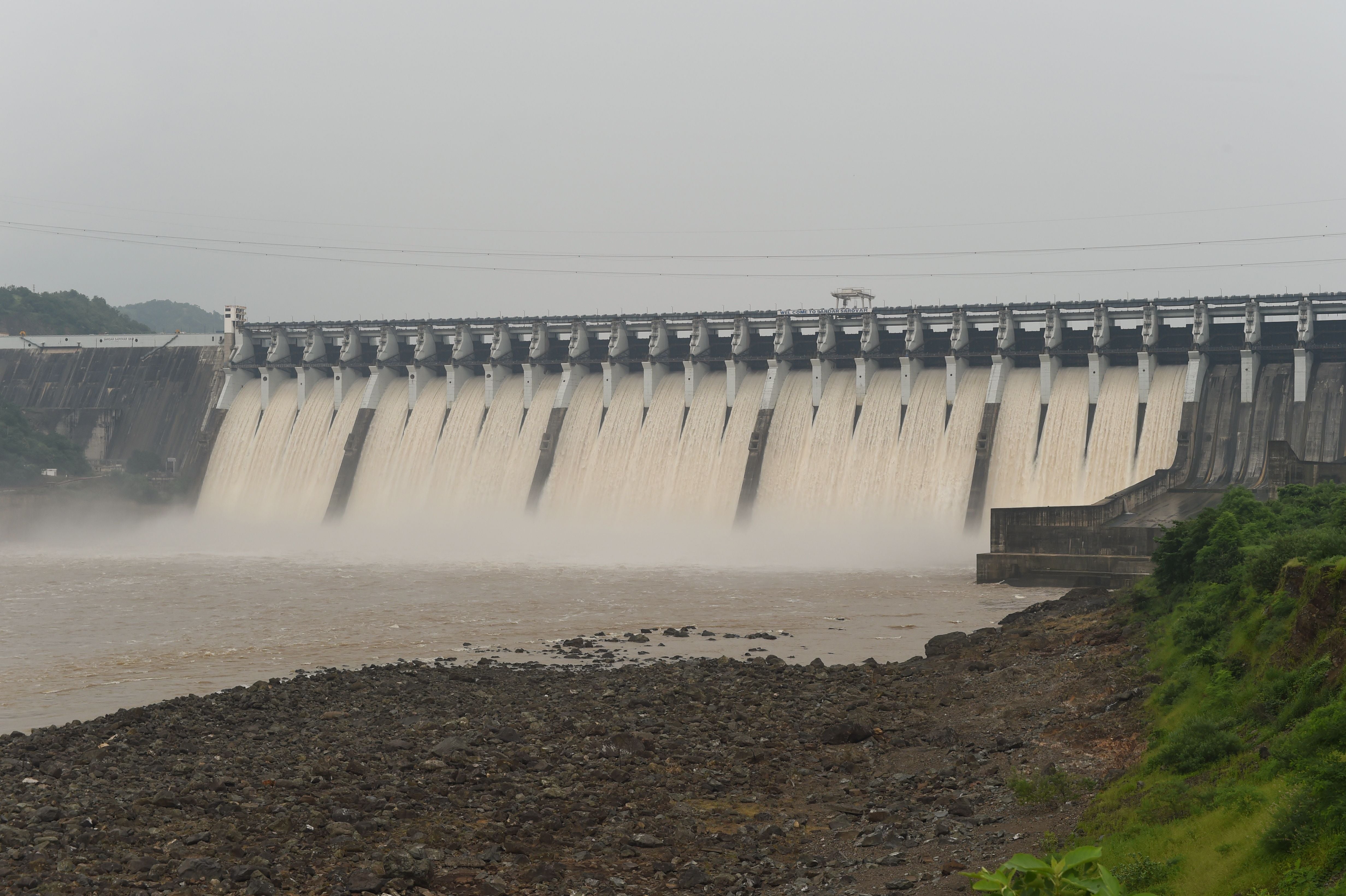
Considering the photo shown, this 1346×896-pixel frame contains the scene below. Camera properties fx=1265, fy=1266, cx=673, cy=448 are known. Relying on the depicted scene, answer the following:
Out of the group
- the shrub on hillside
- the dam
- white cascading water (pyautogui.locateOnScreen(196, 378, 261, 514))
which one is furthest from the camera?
white cascading water (pyautogui.locateOnScreen(196, 378, 261, 514))

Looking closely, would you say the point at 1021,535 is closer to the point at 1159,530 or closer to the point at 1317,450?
the point at 1159,530

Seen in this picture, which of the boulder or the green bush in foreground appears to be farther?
the boulder

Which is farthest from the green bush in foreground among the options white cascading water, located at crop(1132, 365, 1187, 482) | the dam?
white cascading water, located at crop(1132, 365, 1187, 482)

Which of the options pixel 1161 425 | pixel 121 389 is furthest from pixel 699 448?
pixel 121 389

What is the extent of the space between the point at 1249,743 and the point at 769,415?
35.9 meters

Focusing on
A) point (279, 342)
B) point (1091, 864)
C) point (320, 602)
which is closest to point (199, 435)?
point (279, 342)

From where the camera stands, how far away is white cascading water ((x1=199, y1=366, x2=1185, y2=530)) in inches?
1590

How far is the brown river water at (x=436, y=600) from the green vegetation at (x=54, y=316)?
2726 cm

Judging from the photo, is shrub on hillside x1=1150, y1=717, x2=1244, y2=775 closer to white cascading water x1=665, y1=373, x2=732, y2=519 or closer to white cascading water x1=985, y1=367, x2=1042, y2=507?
white cascading water x1=985, y1=367, x2=1042, y2=507

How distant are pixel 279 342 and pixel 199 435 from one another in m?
5.44

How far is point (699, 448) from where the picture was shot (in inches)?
1844

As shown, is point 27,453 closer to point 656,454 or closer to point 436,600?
point 656,454

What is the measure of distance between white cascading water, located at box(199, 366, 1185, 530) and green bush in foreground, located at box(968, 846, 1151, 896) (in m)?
35.5

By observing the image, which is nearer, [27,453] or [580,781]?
[580,781]
